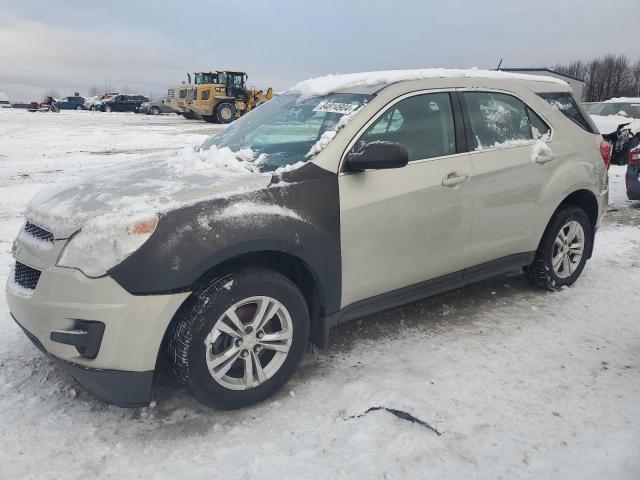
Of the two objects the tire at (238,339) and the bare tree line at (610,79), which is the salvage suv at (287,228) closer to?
the tire at (238,339)

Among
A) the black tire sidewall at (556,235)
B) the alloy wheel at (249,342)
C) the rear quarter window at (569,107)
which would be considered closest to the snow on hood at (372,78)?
the rear quarter window at (569,107)

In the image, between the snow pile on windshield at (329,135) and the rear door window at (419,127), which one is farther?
the rear door window at (419,127)

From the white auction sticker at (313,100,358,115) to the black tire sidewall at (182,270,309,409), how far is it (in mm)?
1168

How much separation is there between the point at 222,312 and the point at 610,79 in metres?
82.7

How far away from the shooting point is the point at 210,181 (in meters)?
2.78

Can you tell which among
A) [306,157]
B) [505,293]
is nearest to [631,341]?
[505,293]

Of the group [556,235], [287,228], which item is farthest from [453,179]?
[556,235]

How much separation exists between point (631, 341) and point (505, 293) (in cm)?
108

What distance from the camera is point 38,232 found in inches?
107

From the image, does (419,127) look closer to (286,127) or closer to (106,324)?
(286,127)

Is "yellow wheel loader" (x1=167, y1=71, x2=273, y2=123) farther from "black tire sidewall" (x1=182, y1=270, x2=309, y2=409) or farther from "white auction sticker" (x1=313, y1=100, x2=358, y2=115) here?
"black tire sidewall" (x1=182, y1=270, x2=309, y2=409)

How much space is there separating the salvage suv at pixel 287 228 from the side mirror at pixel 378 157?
0.04ft

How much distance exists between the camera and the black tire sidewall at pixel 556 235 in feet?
13.8

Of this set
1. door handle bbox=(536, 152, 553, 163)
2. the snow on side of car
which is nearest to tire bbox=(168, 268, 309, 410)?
the snow on side of car
